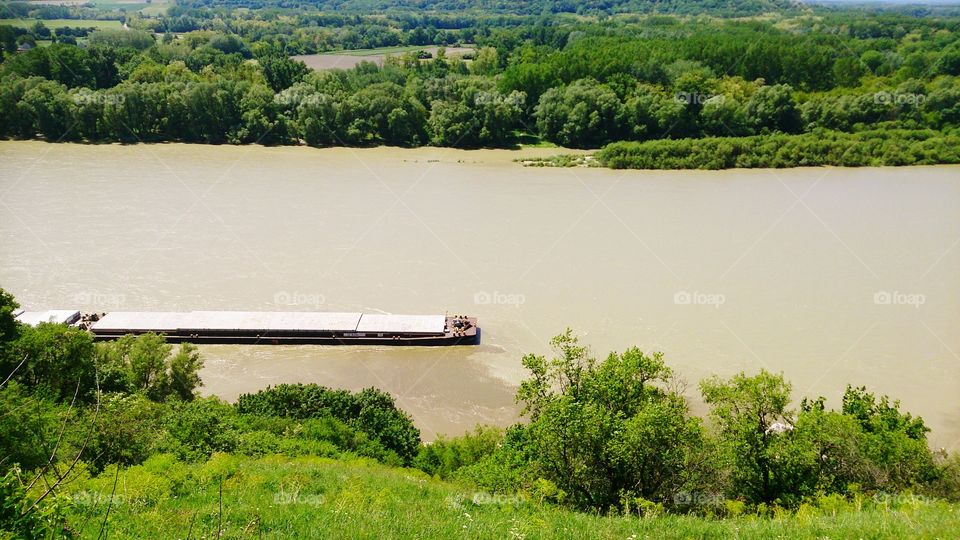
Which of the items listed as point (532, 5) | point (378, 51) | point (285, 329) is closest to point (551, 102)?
point (285, 329)

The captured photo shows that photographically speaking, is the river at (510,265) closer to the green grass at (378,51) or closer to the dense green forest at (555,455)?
the dense green forest at (555,455)

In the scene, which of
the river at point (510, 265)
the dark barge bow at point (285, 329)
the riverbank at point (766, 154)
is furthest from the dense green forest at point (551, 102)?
the dark barge bow at point (285, 329)

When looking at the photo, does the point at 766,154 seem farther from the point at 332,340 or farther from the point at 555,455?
the point at 555,455

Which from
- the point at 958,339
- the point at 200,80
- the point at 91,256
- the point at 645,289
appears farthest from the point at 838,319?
the point at 200,80

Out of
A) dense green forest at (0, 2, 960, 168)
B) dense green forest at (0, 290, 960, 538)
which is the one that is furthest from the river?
dense green forest at (0, 2, 960, 168)

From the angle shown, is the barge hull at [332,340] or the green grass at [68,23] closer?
the barge hull at [332,340]

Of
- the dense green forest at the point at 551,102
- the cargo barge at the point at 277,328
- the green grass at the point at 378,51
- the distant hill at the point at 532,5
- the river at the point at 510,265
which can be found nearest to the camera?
the river at the point at 510,265
